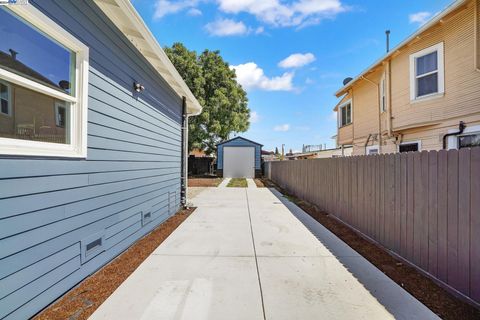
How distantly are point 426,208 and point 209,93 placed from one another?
18320 mm

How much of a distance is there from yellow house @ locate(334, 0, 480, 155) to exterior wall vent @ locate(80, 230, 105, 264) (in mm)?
8163

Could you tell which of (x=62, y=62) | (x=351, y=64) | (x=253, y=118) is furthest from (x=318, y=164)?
(x=253, y=118)

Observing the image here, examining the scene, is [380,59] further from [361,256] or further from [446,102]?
[361,256]

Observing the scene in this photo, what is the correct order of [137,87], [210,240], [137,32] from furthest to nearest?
[210,240]
[137,87]
[137,32]

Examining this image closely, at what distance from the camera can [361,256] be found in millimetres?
3537

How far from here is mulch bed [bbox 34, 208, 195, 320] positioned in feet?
7.15

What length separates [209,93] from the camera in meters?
19.6

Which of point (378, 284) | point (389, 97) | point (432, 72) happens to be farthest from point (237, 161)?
point (378, 284)

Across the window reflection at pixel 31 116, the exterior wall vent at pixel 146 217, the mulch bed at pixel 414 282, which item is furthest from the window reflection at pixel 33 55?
the mulch bed at pixel 414 282

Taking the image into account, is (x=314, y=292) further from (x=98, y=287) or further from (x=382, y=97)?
(x=382, y=97)

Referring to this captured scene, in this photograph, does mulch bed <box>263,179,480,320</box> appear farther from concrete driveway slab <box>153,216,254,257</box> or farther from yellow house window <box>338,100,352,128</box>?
yellow house window <box>338,100,352,128</box>

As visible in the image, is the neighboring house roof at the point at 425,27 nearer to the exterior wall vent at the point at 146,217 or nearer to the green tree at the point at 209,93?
the exterior wall vent at the point at 146,217

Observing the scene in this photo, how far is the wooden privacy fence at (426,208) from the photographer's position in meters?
2.32

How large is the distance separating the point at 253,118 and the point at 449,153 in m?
22.2
